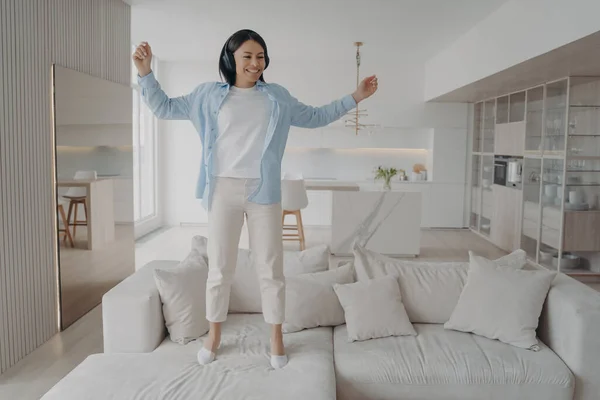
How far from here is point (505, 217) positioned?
7.54 metres

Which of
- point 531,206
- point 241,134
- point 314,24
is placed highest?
point 314,24

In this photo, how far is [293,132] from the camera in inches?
364

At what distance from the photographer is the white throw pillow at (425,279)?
122 inches

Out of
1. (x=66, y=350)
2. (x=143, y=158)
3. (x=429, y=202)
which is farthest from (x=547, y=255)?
(x=143, y=158)

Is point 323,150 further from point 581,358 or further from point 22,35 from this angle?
point 581,358

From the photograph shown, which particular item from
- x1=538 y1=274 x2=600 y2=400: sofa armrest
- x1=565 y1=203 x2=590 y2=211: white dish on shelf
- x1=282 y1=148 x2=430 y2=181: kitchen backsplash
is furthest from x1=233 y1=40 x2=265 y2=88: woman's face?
x1=282 y1=148 x2=430 y2=181: kitchen backsplash

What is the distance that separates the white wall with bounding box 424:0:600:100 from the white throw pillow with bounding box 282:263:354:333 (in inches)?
92.9

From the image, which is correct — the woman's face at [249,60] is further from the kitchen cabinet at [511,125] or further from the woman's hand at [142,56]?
the kitchen cabinet at [511,125]

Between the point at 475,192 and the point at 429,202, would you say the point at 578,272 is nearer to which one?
the point at 475,192

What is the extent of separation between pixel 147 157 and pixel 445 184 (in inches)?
182

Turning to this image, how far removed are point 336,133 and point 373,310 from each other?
6.65 m

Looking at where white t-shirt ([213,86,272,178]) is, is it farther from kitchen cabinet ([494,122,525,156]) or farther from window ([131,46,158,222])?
window ([131,46,158,222])

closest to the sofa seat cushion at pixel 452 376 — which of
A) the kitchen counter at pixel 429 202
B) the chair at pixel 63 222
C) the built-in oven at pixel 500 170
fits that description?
the chair at pixel 63 222

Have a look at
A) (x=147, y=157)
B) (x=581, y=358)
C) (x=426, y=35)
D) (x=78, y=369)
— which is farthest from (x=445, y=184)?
(x=78, y=369)
